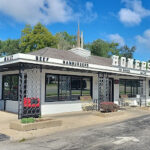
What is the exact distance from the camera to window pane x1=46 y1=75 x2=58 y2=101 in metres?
12.4

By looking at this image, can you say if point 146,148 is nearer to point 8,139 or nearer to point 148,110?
point 8,139

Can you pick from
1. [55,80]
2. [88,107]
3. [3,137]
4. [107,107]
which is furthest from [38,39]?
[3,137]

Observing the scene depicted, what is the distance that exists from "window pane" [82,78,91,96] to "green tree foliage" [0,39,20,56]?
115 feet

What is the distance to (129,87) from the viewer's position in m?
18.8

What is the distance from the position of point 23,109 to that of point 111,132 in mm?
4645

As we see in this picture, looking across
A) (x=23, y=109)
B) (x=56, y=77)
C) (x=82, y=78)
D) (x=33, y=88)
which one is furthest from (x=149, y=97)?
(x=23, y=109)

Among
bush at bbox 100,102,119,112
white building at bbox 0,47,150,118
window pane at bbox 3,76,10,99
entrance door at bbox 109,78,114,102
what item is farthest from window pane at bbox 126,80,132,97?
window pane at bbox 3,76,10,99

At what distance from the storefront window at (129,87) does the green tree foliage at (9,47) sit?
3396 cm

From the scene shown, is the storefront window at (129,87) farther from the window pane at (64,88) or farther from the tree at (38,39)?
the tree at (38,39)

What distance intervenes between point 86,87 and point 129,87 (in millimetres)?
5845

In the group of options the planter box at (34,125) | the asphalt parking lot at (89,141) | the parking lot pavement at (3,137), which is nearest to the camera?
the asphalt parking lot at (89,141)

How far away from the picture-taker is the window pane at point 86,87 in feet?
48.3

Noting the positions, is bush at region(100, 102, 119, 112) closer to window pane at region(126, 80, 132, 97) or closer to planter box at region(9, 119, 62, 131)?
planter box at region(9, 119, 62, 131)

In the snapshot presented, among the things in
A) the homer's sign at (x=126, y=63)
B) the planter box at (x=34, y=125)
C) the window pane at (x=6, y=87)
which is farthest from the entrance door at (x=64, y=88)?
the planter box at (x=34, y=125)
